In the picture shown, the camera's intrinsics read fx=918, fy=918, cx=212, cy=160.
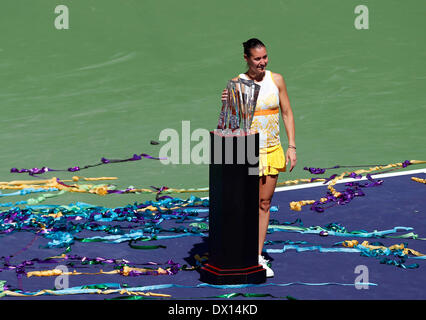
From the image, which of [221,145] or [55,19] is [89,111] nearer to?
[55,19]

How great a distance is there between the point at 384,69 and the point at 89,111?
6518mm

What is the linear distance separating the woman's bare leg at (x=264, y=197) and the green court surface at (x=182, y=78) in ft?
11.5

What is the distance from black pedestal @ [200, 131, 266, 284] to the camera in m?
8.86

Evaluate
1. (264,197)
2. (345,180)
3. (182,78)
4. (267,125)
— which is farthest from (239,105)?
(182,78)

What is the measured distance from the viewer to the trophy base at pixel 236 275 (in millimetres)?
9000

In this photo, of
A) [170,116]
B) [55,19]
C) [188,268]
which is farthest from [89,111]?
[188,268]

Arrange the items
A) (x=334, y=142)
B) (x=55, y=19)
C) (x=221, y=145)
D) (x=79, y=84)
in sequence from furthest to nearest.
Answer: (x=55, y=19), (x=79, y=84), (x=334, y=142), (x=221, y=145)

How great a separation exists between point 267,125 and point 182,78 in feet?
34.9

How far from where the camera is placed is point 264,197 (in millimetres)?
9352

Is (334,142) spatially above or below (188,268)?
above

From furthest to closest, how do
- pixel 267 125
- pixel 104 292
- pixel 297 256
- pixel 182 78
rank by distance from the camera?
pixel 182 78
pixel 297 256
pixel 267 125
pixel 104 292

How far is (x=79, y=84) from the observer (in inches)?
776

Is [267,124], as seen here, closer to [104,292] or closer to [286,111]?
[286,111]

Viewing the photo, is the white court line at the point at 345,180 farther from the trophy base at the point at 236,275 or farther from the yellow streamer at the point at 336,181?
the trophy base at the point at 236,275
